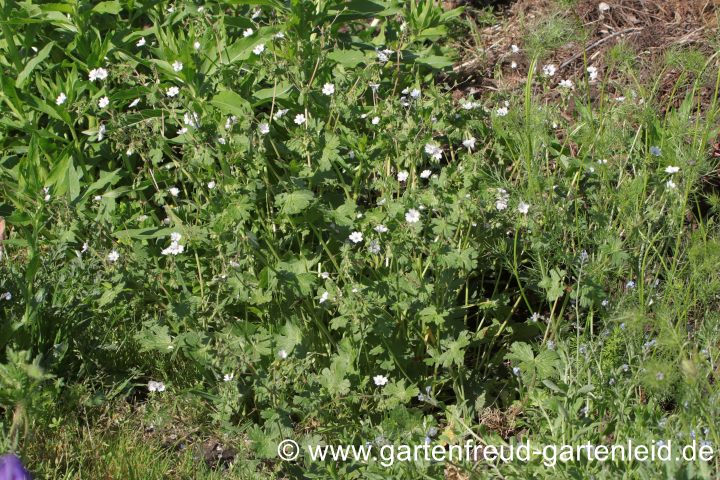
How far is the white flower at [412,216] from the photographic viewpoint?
111 inches

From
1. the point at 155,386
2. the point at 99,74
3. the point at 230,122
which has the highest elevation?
the point at 230,122

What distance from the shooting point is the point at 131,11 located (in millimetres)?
4246

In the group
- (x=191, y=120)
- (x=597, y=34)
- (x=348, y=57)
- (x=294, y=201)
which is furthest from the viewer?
(x=597, y=34)

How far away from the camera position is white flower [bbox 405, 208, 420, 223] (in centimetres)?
283

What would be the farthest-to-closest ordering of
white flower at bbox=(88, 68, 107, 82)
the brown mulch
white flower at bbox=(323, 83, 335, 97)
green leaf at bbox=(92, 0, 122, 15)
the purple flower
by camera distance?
the brown mulch
green leaf at bbox=(92, 0, 122, 15)
white flower at bbox=(88, 68, 107, 82)
white flower at bbox=(323, 83, 335, 97)
the purple flower

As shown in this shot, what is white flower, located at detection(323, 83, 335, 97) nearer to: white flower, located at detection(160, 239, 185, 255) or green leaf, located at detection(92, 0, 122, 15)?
white flower, located at detection(160, 239, 185, 255)

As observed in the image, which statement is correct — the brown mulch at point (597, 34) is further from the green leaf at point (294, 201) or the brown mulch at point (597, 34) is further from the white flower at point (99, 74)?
the white flower at point (99, 74)

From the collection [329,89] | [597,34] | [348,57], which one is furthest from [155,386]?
[597,34]

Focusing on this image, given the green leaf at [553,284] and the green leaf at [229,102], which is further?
the green leaf at [229,102]

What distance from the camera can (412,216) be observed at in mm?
2840

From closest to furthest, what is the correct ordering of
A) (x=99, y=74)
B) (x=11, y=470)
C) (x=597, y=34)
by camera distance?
(x=11, y=470)
(x=99, y=74)
(x=597, y=34)

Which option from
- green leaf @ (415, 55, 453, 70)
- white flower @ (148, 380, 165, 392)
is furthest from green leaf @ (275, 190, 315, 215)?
green leaf @ (415, 55, 453, 70)

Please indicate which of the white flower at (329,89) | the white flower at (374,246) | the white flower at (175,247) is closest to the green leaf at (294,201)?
the white flower at (374,246)

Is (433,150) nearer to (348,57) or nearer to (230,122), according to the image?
(230,122)
